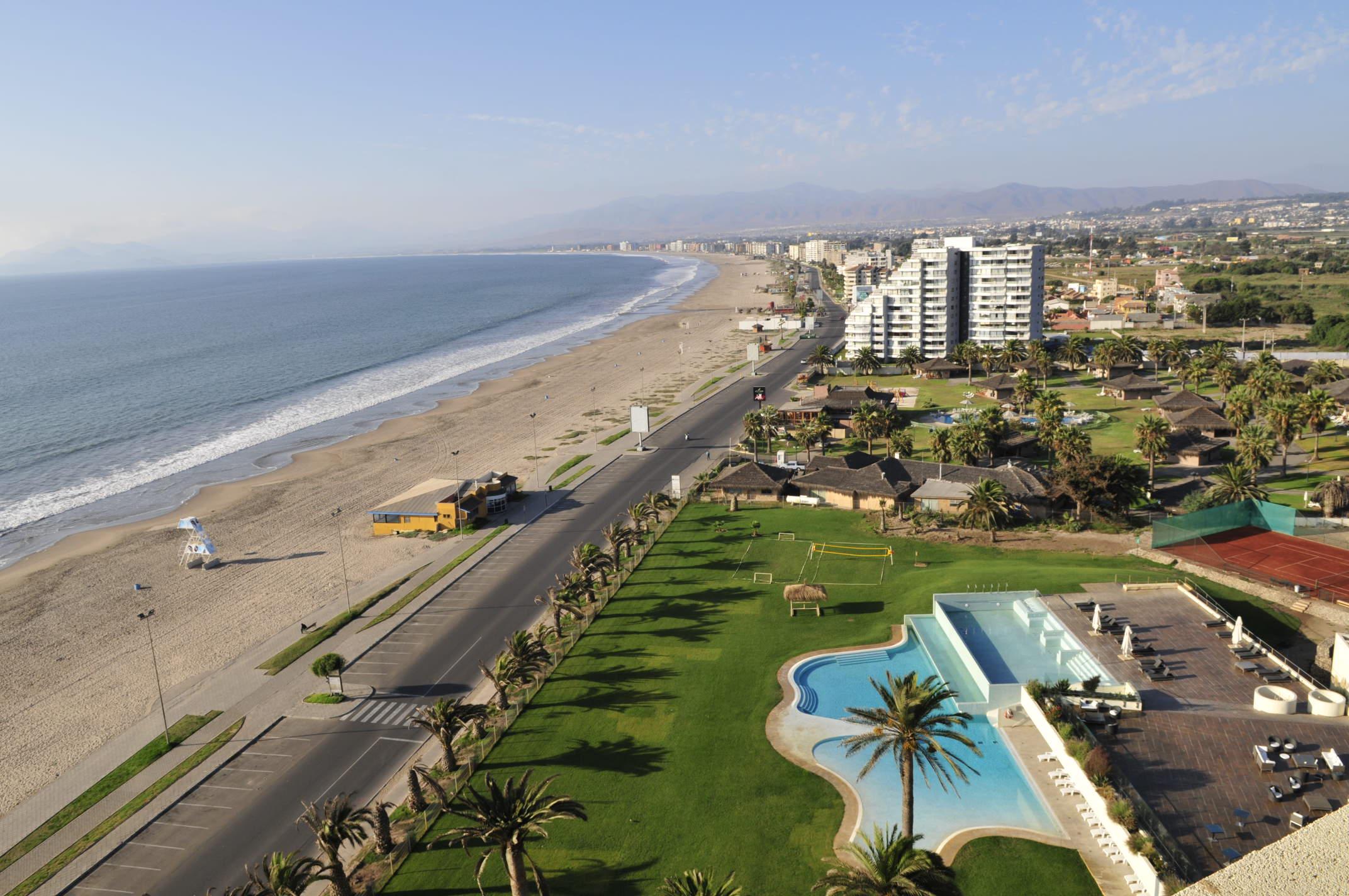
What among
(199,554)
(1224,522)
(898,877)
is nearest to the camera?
(898,877)

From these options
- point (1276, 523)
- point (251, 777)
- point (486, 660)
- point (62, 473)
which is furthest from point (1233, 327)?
point (62, 473)

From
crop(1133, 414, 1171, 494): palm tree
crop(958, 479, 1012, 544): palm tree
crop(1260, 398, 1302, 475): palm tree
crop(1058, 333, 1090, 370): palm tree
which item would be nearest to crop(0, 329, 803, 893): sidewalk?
crop(958, 479, 1012, 544): palm tree

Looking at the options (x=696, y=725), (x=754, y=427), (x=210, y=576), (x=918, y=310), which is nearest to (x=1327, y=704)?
(x=696, y=725)

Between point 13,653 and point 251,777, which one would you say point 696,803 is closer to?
point 251,777

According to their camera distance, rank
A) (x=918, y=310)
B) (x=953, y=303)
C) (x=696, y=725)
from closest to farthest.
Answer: (x=696, y=725), (x=918, y=310), (x=953, y=303)

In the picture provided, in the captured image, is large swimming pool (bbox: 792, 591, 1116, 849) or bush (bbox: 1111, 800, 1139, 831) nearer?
bush (bbox: 1111, 800, 1139, 831)

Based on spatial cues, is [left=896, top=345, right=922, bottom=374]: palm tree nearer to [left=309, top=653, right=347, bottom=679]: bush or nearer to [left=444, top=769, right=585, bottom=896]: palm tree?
[left=309, top=653, right=347, bottom=679]: bush

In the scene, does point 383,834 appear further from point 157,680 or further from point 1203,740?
point 1203,740
